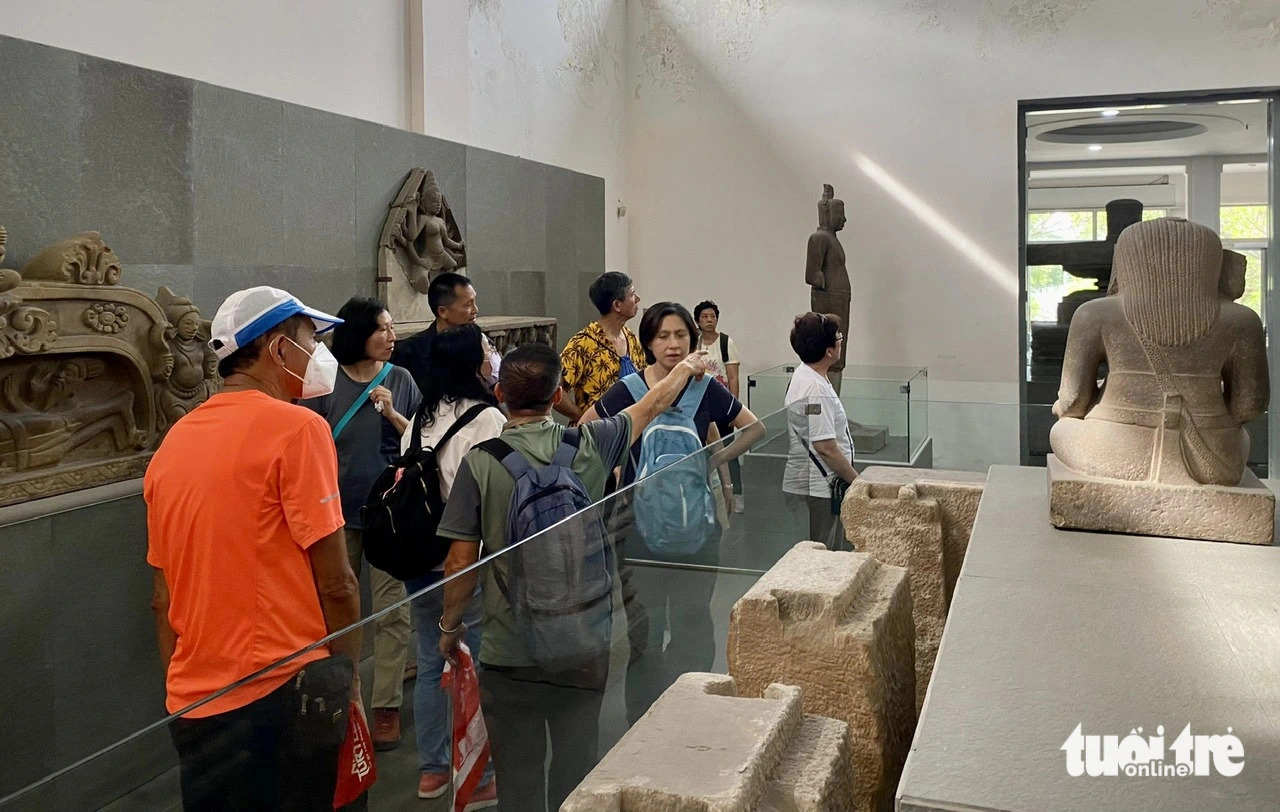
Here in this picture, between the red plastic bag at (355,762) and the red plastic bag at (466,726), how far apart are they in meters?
0.23

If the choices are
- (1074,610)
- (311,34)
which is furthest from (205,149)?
(1074,610)

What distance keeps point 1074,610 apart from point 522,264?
585 cm

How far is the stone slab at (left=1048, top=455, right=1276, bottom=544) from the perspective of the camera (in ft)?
10.9

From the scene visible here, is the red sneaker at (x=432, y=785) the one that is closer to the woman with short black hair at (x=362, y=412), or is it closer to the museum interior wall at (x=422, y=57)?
the woman with short black hair at (x=362, y=412)

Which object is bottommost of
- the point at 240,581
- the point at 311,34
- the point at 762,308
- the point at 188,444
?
the point at 240,581

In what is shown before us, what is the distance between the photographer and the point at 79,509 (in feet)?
12.8

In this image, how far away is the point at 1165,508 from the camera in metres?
3.41

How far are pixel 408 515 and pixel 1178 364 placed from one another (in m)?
2.56

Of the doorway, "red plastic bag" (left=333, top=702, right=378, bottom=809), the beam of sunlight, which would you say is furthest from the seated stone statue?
the beam of sunlight

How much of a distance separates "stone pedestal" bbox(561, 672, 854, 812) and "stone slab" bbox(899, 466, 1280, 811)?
0.22 m

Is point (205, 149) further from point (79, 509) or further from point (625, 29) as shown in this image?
point (625, 29)

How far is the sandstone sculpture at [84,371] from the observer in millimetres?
3586

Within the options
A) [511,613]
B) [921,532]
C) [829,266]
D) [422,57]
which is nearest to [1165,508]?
[921,532]

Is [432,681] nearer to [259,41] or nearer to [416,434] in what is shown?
[416,434]
